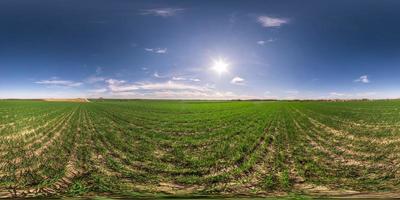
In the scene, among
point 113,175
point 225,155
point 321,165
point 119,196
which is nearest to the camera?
point 119,196

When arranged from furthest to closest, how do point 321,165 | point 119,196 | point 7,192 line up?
point 321,165, point 7,192, point 119,196

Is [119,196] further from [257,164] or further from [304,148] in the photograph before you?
[304,148]

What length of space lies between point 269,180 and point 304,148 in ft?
19.7

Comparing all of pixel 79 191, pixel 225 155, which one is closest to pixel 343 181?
pixel 225 155

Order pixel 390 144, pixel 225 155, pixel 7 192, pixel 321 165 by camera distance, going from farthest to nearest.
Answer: pixel 390 144 → pixel 225 155 → pixel 321 165 → pixel 7 192

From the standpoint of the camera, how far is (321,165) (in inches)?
419

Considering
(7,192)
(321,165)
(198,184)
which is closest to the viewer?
(7,192)

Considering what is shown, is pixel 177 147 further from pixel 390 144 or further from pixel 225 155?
pixel 390 144

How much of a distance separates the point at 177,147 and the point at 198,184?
19.8 feet

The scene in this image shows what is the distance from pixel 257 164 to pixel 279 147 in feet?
12.6

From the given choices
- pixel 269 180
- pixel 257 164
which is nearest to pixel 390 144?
pixel 257 164

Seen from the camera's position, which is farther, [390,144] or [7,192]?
[390,144]

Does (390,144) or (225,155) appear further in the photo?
(390,144)

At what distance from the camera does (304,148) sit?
14094 mm
